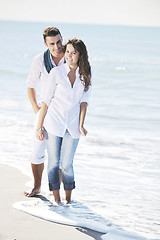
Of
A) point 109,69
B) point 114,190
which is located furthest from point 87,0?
point 114,190

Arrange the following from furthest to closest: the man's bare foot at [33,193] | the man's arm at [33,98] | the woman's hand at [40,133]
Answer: the man's bare foot at [33,193] → the man's arm at [33,98] → the woman's hand at [40,133]

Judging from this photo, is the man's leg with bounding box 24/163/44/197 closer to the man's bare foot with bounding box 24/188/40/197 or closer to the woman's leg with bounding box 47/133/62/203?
the man's bare foot with bounding box 24/188/40/197

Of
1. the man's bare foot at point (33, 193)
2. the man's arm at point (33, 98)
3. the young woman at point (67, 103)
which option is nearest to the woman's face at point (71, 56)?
the young woman at point (67, 103)

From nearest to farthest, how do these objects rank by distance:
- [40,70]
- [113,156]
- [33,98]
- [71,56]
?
[71,56] → [40,70] → [33,98] → [113,156]

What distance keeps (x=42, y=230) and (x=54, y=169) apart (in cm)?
55

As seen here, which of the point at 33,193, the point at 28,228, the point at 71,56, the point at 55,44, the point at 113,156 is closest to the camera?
the point at 28,228

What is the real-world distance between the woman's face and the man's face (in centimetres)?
18

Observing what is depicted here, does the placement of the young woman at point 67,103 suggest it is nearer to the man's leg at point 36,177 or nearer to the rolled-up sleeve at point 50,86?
the rolled-up sleeve at point 50,86

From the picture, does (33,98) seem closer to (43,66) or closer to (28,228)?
(43,66)

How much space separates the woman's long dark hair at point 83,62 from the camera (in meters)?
3.32

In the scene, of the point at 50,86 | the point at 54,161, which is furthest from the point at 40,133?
the point at 50,86

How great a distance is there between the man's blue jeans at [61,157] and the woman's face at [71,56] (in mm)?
525

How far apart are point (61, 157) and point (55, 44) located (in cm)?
88

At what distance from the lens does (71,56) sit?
3.36m
